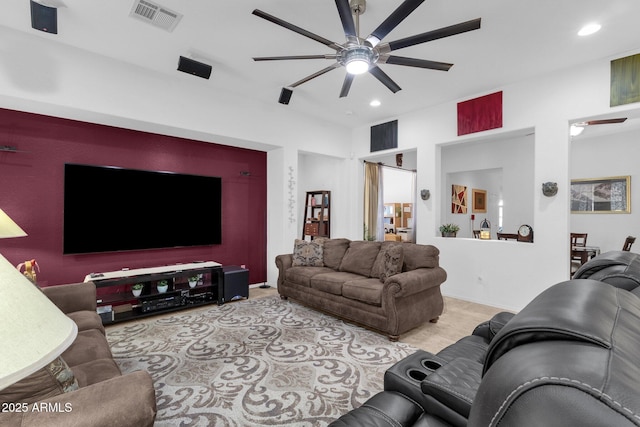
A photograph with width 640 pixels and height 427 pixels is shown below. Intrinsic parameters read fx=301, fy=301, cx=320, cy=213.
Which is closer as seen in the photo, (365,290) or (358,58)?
(358,58)

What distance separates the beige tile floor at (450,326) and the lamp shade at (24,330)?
9.77 feet

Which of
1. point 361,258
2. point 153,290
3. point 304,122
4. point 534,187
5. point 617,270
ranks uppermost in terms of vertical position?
point 304,122

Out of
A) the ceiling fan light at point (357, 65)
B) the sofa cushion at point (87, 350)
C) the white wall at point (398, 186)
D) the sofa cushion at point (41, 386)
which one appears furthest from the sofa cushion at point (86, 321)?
the white wall at point (398, 186)

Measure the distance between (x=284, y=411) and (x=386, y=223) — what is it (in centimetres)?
744

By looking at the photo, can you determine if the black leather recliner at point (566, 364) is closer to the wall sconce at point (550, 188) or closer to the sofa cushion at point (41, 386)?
the sofa cushion at point (41, 386)

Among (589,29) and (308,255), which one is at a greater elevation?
(589,29)

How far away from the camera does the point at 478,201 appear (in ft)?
25.0

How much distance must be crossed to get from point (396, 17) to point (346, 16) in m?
0.35

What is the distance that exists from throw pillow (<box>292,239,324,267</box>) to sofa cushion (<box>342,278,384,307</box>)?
0.99 m

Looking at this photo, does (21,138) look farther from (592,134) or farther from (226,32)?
(592,134)

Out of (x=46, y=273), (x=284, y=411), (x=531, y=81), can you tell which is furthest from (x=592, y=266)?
(x=46, y=273)

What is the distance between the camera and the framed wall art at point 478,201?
24.6 feet

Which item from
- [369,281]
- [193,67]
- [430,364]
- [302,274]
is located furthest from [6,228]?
[369,281]

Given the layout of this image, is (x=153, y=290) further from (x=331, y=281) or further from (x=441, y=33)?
(x=441, y=33)
